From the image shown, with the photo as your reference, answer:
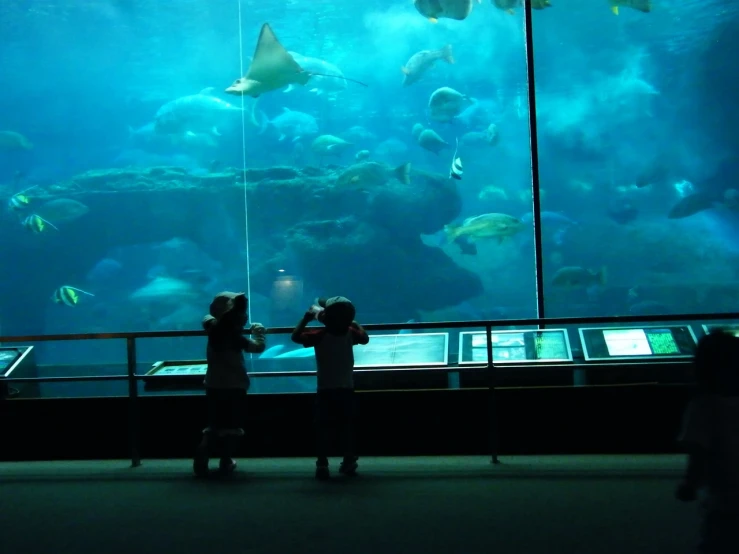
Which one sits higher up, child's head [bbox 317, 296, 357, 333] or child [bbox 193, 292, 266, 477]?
child's head [bbox 317, 296, 357, 333]

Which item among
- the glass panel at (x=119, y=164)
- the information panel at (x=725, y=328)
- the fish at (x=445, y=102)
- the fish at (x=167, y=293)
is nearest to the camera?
the information panel at (x=725, y=328)

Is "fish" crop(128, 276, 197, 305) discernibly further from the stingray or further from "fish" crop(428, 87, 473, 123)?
"fish" crop(428, 87, 473, 123)

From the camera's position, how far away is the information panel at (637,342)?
13.3ft

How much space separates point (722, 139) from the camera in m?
29.0

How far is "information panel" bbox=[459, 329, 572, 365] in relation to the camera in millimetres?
4164

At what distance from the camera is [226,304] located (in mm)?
3557

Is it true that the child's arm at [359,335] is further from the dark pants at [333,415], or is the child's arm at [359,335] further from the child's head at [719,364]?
the child's head at [719,364]

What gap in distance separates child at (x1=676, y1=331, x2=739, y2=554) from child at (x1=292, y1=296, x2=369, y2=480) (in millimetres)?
2015

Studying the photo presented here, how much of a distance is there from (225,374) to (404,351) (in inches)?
53.2

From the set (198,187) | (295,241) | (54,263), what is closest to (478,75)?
(198,187)

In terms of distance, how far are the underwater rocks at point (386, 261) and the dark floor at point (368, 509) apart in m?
14.7

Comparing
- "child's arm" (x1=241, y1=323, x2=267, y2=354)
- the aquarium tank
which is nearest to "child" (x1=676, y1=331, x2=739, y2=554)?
"child's arm" (x1=241, y1=323, x2=267, y2=354)

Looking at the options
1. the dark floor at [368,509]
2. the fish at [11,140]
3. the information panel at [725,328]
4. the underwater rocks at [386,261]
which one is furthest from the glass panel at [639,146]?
the dark floor at [368,509]

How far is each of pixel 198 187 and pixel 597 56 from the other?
19195mm
